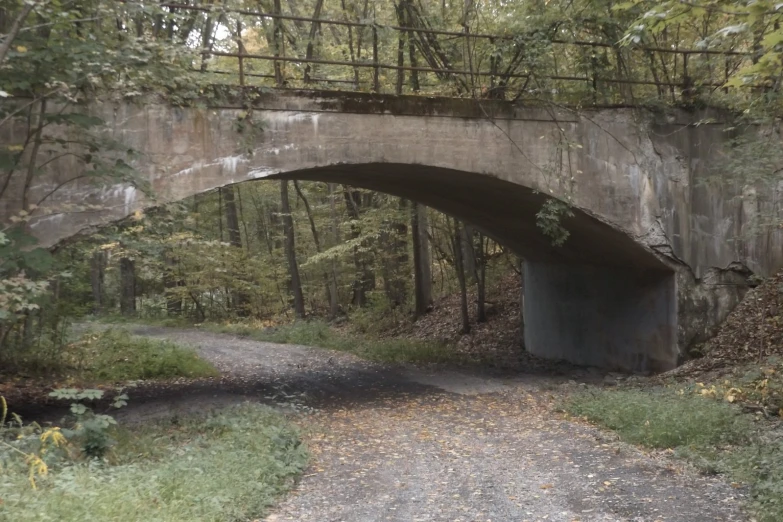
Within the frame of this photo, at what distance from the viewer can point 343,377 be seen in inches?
482

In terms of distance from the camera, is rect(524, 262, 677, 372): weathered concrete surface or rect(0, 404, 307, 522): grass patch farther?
rect(524, 262, 677, 372): weathered concrete surface

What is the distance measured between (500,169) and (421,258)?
7610mm

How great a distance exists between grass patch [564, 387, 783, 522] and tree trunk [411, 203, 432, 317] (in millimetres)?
8669

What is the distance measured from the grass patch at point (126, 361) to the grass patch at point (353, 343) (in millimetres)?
3573

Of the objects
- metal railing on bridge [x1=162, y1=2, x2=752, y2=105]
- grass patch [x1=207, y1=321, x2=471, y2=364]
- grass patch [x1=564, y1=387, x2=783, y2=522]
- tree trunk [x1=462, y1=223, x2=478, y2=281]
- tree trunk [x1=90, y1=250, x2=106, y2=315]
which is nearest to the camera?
grass patch [x1=564, y1=387, x2=783, y2=522]

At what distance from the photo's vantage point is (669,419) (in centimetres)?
707

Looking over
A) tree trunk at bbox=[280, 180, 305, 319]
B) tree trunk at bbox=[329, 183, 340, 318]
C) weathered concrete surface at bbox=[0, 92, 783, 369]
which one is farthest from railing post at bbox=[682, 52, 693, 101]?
tree trunk at bbox=[280, 180, 305, 319]

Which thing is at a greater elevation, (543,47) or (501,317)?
(543,47)

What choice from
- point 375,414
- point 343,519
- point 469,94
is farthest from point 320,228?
point 343,519

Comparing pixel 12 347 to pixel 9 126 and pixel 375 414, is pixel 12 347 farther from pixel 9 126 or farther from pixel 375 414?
pixel 375 414

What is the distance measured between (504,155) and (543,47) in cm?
172

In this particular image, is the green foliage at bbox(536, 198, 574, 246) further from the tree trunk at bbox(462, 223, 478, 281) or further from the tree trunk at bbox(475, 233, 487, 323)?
the tree trunk at bbox(462, 223, 478, 281)

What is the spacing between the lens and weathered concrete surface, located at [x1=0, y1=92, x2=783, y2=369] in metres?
8.52

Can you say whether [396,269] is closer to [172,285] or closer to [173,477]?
[172,285]
